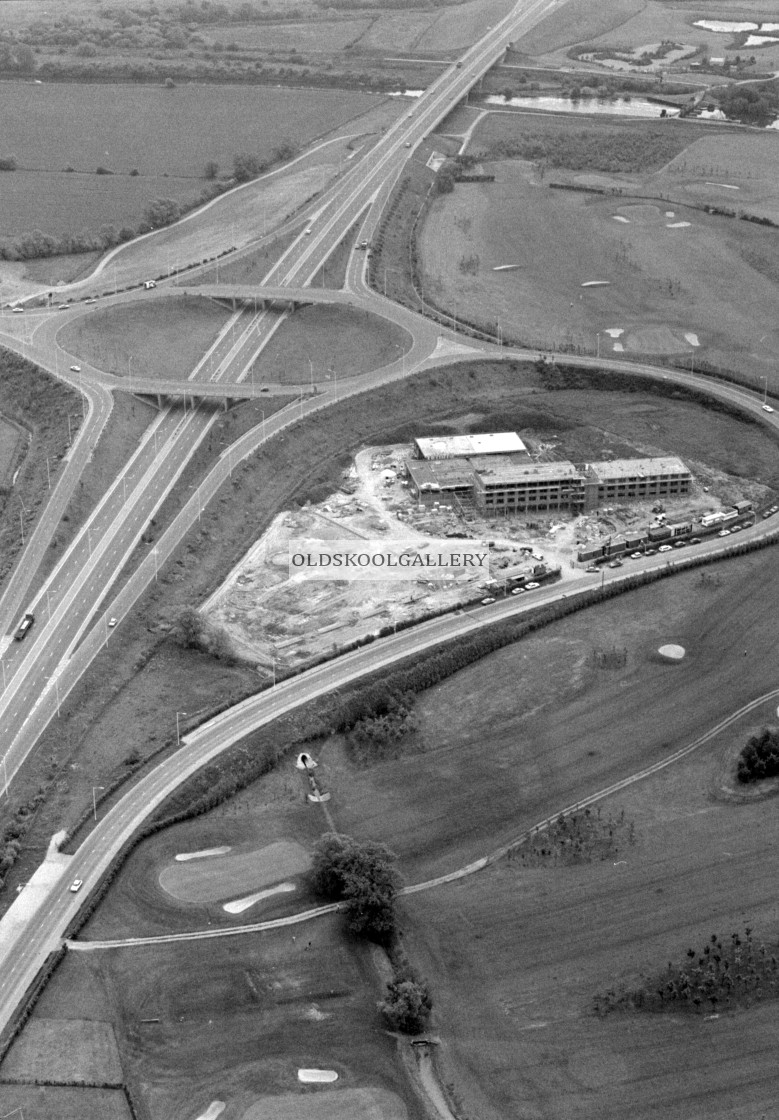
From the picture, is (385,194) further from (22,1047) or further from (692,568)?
(22,1047)

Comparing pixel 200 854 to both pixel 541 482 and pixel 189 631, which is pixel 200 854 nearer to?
pixel 189 631

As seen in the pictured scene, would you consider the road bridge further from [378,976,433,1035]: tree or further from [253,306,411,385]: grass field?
[378,976,433,1035]: tree

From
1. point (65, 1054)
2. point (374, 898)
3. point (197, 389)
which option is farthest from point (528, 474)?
point (65, 1054)

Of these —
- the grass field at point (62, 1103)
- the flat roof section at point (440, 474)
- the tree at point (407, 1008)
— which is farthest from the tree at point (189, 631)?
the grass field at point (62, 1103)

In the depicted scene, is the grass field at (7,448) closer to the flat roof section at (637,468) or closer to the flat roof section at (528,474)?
the flat roof section at (528,474)

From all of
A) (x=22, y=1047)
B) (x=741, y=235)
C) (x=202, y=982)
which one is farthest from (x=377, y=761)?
(x=741, y=235)

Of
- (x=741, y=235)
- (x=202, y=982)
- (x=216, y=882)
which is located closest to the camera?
(x=202, y=982)

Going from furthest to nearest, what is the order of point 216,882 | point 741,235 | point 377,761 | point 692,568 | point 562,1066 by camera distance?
1. point 741,235
2. point 692,568
3. point 377,761
4. point 216,882
5. point 562,1066
